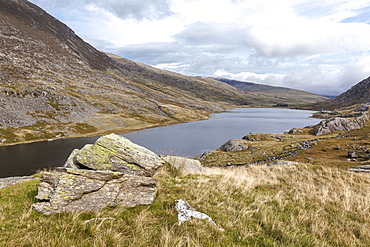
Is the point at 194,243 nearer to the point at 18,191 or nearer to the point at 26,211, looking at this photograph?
the point at 26,211

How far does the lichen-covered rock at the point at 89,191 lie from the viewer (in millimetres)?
9008

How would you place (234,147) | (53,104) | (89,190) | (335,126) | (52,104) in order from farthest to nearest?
(335,126) < (53,104) < (52,104) < (234,147) < (89,190)

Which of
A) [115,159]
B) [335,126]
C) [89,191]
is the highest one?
[115,159]

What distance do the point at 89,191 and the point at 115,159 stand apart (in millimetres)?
4090

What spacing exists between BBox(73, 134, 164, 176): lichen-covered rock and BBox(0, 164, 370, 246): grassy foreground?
6.11 feet

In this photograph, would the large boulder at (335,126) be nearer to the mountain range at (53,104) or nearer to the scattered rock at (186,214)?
the mountain range at (53,104)

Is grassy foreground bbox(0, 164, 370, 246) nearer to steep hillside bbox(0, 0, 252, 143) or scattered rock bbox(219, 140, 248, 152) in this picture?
scattered rock bbox(219, 140, 248, 152)

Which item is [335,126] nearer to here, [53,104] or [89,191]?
[89,191]

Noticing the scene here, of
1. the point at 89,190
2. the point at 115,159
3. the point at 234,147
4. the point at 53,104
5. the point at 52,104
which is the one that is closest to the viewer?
the point at 89,190

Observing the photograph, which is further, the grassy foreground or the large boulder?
the large boulder

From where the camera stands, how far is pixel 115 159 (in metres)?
13.6

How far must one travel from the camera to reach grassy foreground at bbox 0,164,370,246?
6.98 meters

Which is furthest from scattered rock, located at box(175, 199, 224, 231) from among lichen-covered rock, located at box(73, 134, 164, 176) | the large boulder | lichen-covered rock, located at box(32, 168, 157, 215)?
the large boulder

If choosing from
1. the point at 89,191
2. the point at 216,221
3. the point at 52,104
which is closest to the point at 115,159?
the point at 89,191
